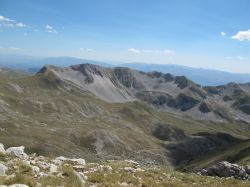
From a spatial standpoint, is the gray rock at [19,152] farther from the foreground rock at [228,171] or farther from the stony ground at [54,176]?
the foreground rock at [228,171]

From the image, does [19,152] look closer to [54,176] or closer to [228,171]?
[54,176]

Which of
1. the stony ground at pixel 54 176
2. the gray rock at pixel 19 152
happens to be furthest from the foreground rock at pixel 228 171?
the gray rock at pixel 19 152

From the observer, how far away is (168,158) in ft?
652

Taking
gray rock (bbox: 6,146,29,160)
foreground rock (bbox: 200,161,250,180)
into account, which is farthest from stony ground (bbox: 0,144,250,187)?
foreground rock (bbox: 200,161,250,180)

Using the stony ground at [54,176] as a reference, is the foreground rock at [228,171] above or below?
below

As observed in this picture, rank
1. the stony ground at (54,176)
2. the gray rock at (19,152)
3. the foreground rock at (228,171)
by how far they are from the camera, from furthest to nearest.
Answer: the foreground rock at (228,171)
the gray rock at (19,152)
the stony ground at (54,176)

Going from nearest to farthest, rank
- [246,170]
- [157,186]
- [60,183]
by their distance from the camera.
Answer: [60,183], [157,186], [246,170]

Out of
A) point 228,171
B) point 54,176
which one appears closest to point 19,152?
point 54,176

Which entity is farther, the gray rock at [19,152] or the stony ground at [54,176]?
the gray rock at [19,152]

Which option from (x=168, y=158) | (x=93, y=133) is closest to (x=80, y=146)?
(x=93, y=133)

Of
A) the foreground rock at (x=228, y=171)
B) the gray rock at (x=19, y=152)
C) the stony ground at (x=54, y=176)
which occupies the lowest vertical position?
the foreground rock at (x=228, y=171)

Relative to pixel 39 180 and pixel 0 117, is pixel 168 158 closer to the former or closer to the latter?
pixel 0 117

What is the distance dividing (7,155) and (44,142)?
422 ft

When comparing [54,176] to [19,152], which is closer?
[54,176]
